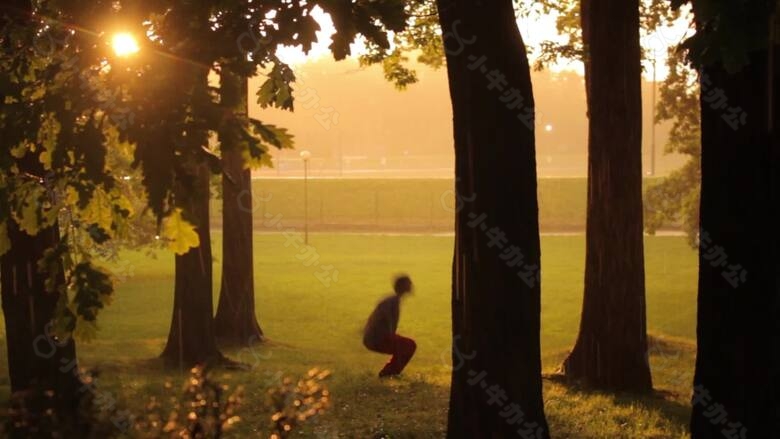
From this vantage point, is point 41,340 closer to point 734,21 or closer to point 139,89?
point 139,89

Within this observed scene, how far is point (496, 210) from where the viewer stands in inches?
296

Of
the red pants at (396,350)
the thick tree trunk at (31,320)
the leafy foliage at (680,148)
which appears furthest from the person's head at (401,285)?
the leafy foliage at (680,148)

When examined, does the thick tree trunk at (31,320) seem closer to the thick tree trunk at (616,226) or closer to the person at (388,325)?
the person at (388,325)

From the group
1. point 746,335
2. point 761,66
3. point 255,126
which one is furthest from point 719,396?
point 255,126

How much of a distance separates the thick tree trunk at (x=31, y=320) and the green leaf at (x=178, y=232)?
3.71m

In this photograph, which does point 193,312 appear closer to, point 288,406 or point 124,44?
point 124,44

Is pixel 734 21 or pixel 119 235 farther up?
pixel 734 21

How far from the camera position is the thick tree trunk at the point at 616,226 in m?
12.8

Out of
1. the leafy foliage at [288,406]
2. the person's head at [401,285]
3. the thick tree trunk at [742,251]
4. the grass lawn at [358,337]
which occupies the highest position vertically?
the thick tree trunk at [742,251]

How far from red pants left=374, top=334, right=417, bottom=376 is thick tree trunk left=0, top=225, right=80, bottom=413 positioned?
4062 mm

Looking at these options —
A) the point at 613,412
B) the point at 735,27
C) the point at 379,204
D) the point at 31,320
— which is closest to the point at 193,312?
the point at 31,320

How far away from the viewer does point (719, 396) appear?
6.12 metres

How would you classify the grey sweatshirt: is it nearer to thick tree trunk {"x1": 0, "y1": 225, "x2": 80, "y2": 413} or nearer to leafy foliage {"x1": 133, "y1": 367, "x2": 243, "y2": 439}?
thick tree trunk {"x1": 0, "y1": 225, "x2": 80, "y2": 413}

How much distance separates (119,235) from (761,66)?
14.3ft
